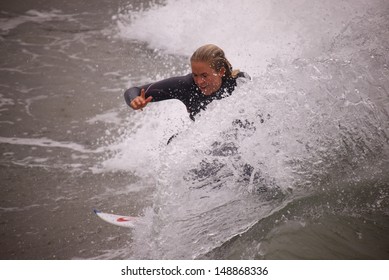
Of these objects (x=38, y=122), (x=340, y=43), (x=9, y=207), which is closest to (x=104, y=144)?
(x=38, y=122)

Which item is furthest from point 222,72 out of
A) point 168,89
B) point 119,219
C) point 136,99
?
point 119,219

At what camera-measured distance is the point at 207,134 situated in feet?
7.63

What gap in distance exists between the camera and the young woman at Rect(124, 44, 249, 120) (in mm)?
2145

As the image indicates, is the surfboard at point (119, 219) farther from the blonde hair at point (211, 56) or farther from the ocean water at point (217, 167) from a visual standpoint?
the blonde hair at point (211, 56)

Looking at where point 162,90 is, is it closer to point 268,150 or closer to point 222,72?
point 222,72

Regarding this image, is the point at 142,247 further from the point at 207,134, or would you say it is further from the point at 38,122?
the point at 38,122

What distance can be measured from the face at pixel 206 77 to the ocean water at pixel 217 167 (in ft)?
0.37

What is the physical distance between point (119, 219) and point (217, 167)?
0.87 metres

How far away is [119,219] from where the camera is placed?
2598 millimetres

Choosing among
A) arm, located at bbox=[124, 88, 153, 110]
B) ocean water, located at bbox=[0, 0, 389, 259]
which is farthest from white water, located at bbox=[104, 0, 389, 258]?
A: arm, located at bbox=[124, 88, 153, 110]

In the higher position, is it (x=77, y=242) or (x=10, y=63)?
(x=10, y=63)

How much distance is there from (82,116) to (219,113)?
2.08 metres

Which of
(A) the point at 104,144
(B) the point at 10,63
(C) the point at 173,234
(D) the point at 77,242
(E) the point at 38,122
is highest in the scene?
(B) the point at 10,63

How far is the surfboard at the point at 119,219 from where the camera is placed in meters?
2.56
